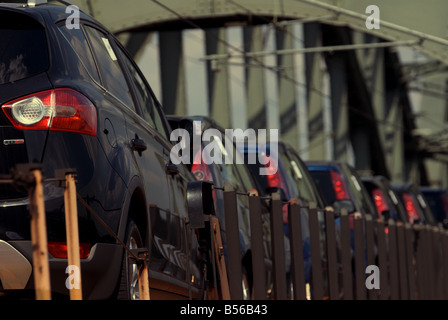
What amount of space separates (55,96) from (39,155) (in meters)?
0.29

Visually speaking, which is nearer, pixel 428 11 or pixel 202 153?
pixel 202 153

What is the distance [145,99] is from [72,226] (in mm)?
3437

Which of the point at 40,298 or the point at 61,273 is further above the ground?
the point at 61,273

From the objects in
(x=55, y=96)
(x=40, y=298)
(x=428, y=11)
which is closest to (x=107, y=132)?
(x=55, y=96)

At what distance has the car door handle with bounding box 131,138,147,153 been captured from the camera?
6.26 m

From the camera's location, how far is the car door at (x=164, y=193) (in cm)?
660

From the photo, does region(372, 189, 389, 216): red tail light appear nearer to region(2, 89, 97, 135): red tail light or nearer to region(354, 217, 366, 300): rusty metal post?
region(354, 217, 366, 300): rusty metal post

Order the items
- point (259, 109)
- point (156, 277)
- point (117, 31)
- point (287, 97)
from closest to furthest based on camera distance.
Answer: point (156, 277) < point (117, 31) < point (259, 109) < point (287, 97)

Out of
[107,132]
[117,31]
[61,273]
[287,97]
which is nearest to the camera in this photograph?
[61,273]

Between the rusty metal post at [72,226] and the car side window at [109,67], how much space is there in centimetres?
213

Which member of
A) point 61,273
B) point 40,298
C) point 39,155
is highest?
point 39,155

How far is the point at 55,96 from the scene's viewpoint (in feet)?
18.5

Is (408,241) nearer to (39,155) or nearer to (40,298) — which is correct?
(39,155)

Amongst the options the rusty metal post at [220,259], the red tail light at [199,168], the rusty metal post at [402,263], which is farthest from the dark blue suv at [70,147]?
the rusty metal post at [402,263]
